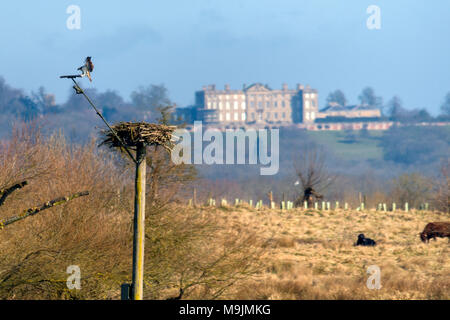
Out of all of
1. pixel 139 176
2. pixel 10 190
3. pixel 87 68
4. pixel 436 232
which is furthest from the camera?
pixel 436 232

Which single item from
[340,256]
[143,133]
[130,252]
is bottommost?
[340,256]

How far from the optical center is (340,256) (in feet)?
127

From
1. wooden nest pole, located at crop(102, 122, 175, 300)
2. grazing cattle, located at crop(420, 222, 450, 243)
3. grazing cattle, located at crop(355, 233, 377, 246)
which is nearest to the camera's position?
wooden nest pole, located at crop(102, 122, 175, 300)

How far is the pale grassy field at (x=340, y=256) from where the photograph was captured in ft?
97.0

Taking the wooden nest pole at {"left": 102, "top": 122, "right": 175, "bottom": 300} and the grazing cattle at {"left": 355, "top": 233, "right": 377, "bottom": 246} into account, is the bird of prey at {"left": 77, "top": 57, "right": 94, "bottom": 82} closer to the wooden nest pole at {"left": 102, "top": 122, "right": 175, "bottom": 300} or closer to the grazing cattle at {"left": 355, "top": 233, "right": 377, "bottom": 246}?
the wooden nest pole at {"left": 102, "top": 122, "right": 175, "bottom": 300}

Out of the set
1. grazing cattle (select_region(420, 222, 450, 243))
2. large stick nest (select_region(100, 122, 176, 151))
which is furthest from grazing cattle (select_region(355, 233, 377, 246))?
large stick nest (select_region(100, 122, 176, 151))

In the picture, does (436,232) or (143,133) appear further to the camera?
(436,232)

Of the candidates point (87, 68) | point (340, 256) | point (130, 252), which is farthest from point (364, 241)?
point (87, 68)

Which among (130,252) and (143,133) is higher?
(143,133)

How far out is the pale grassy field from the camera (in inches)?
1164

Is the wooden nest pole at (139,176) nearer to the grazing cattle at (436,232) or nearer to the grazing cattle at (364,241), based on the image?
the grazing cattle at (364,241)

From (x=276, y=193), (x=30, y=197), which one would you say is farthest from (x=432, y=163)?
(x=30, y=197)

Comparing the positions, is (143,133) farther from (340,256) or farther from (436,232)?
(436,232)

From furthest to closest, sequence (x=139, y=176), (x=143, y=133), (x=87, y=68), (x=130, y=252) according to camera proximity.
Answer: (x=130, y=252) < (x=143, y=133) < (x=139, y=176) < (x=87, y=68)
